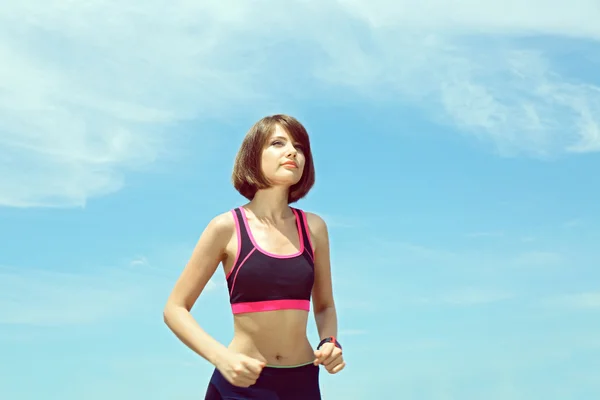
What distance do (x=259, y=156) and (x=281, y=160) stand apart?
185 mm

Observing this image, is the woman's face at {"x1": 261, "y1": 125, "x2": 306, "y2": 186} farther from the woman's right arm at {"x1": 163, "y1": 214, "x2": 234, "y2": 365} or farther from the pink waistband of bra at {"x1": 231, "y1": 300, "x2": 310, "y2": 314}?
the pink waistband of bra at {"x1": 231, "y1": 300, "x2": 310, "y2": 314}

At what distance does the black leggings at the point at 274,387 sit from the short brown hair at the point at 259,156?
1.36m

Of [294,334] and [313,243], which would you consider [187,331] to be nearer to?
[294,334]

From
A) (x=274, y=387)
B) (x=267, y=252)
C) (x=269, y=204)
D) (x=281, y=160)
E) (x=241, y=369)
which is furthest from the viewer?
(x=269, y=204)

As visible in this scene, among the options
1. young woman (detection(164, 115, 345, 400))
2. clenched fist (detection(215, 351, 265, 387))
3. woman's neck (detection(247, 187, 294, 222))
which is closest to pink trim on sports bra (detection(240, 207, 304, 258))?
young woman (detection(164, 115, 345, 400))

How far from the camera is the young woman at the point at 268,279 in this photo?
533cm

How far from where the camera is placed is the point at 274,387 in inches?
209

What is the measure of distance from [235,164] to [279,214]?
0.52 meters

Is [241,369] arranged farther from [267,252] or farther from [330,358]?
[267,252]

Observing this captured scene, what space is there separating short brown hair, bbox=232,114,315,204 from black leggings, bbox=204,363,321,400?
1358mm

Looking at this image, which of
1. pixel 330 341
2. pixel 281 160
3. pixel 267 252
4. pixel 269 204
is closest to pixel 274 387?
pixel 330 341

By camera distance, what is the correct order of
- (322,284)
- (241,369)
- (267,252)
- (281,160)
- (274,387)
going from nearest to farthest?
1. (241,369)
2. (274,387)
3. (267,252)
4. (281,160)
5. (322,284)

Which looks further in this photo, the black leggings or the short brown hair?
the short brown hair

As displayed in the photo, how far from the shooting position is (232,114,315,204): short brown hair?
18.9ft
